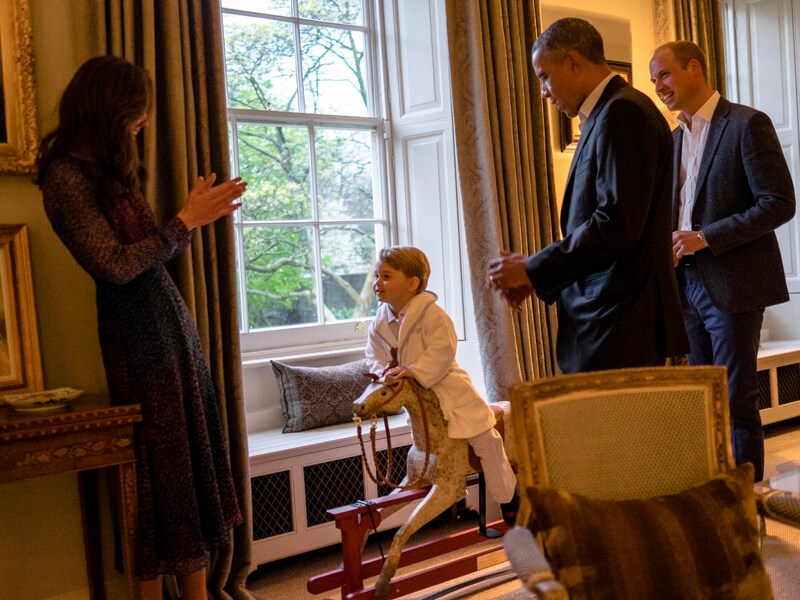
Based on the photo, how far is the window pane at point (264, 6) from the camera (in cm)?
369

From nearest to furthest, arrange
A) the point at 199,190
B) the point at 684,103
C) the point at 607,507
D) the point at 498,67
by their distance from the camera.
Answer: the point at 607,507
the point at 199,190
the point at 684,103
the point at 498,67

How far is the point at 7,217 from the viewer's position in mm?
2709

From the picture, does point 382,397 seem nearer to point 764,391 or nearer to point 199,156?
point 199,156

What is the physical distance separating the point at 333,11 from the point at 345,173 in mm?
752

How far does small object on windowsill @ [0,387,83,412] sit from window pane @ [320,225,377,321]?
166 cm

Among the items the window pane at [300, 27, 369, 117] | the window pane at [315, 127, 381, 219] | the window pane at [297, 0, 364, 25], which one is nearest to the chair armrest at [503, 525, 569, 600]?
the window pane at [315, 127, 381, 219]

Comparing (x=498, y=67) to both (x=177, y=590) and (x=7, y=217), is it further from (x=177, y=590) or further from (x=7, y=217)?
(x=177, y=590)

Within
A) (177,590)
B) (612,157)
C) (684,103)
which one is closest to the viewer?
(612,157)

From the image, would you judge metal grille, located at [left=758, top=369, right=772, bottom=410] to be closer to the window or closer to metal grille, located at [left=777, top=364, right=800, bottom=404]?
metal grille, located at [left=777, top=364, right=800, bottom=404]

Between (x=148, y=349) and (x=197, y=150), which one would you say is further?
(x=197, y=150)

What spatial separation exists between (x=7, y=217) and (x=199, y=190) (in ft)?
2.40

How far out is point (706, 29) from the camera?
5082 millimetres

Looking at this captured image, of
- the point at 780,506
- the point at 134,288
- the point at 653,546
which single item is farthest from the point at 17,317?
the point at 780,506

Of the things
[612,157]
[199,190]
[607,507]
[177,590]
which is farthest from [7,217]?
[607,507]
